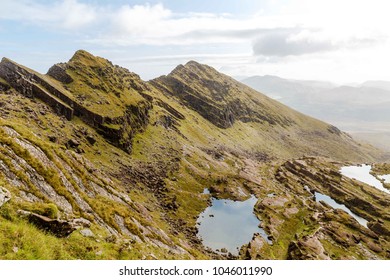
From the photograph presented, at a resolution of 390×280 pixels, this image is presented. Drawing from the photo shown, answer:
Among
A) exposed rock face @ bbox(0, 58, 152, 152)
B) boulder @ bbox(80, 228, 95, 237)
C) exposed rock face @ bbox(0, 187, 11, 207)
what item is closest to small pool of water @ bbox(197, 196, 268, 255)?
exposed rock face @ bbox(0, 58, 152, 152)

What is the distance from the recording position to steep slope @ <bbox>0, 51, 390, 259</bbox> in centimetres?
2477

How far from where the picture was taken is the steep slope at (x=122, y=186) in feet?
81.3

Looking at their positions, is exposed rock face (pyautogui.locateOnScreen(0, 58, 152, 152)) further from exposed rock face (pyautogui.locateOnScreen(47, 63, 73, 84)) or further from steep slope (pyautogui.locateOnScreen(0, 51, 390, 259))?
steep slope (pyautogui.locateOnScreen(0, 51, 390, 259))

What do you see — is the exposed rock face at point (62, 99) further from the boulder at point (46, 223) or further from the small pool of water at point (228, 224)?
the boulder at point (46, 223)

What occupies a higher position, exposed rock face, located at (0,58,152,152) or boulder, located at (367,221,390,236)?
exposed rock face, located at (0,58,152,152)

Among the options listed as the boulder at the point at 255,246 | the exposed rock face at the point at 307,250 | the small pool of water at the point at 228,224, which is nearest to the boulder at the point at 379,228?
the exposed rock face at the point at 307,250

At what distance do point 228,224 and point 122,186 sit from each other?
44385mm

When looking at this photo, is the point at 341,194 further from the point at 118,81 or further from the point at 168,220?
the point at 118,81

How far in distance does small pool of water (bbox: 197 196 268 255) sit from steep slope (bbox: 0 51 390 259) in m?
3.55

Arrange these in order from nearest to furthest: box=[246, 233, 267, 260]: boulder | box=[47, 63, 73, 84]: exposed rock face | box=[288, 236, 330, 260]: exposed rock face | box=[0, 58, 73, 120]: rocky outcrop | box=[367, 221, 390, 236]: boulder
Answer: box=[246, 233, 267, 260]: boulder < box=[288, 236, 330, 260]: exposed rock face < box=[0, 58, 73, 120]: rocky outcrop < box=[367, 221, 390, 236]: boulder < box=[47, 63, 73, 84]: exposed rock face

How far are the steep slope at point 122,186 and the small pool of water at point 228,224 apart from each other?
11.7ft

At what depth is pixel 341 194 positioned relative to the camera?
557 ft

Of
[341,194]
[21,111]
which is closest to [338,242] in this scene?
[341,194]
